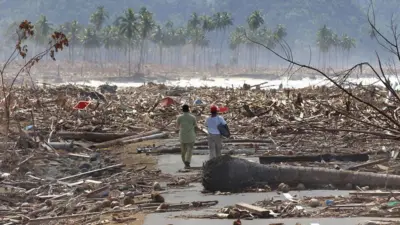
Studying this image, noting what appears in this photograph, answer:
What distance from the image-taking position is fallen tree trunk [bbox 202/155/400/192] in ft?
35.3

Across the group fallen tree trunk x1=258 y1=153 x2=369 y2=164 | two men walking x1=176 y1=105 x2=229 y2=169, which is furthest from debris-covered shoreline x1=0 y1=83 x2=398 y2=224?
two men walking x1=176 y1=105 x2=229 y2=169

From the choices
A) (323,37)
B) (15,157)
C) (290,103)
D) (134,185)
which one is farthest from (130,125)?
(323,37)

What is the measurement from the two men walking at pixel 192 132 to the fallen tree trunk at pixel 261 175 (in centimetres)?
188

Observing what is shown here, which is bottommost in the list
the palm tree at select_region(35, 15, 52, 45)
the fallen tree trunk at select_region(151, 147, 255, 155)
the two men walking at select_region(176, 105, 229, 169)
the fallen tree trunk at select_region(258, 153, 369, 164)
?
the fallen tree trunk at select_region(151, 147, 255, 155)

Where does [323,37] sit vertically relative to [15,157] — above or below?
above

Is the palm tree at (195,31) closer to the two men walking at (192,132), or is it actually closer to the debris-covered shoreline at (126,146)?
the debris-covered shoreline at (126,146)

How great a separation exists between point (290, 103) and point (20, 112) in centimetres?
978

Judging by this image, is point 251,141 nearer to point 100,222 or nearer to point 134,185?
point 134,185

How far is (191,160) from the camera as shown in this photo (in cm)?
1511

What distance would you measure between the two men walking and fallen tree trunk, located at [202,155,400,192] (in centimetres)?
188

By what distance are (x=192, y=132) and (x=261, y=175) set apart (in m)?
2.95

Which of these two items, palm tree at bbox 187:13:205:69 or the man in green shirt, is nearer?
the man in green shirt

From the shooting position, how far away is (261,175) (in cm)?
1115

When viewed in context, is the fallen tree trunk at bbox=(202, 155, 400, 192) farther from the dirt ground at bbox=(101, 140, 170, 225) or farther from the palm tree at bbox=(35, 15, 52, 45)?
the palm tree at bbox=(35, 15, 52, 45)
